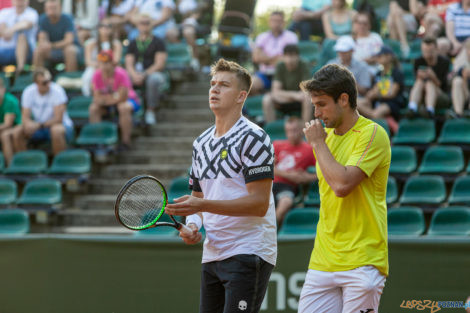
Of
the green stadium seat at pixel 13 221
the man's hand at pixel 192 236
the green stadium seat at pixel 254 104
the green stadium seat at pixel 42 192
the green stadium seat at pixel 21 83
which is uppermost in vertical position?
the green stadium seat at pixel 21 83

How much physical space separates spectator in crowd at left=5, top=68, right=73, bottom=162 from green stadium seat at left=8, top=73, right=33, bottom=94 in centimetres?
191

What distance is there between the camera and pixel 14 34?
550 inches

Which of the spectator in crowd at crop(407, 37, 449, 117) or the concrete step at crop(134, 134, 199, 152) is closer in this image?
the spectator in crowd at crop(407, 37, 449, 117)

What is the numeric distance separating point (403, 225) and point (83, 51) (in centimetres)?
905

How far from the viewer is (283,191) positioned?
900 centimetres

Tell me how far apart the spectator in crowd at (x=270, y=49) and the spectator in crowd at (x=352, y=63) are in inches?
67.4

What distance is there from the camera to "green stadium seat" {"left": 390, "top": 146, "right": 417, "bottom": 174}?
9682 millimetres

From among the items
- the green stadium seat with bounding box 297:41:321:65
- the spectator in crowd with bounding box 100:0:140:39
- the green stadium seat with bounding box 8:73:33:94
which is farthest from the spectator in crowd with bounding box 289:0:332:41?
the green stadium seat with bounding box 8:73:33:94

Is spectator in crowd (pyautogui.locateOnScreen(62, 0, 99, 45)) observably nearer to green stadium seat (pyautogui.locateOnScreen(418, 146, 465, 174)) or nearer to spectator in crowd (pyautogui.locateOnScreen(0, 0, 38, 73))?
spectator in crowd (pyautogui.locateOnScreen(0, 0, 38, 73))

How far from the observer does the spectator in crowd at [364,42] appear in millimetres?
11312

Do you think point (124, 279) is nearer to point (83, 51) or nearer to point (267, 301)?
point (267, 301)

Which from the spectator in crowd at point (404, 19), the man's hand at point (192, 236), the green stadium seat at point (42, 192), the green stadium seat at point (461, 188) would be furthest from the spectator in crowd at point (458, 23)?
the man's hand at point (192, 236)

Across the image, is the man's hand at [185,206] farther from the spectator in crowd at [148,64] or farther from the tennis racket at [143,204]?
the spectator in crowd at [148,64]

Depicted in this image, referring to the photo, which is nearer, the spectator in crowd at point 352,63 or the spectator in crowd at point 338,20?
the spectator in crowd at point 352,63
